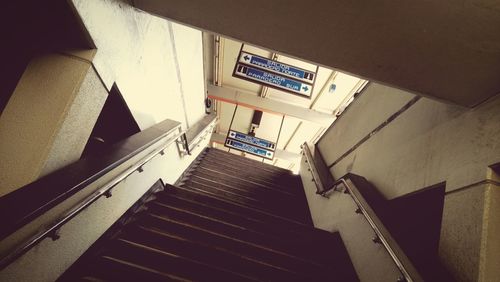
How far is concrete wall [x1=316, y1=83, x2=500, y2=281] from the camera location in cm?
166

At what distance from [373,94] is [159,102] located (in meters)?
3.10

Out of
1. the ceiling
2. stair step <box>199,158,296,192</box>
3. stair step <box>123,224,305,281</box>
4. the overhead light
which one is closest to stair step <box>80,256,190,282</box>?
stair step <box>123,224,305,281</box>

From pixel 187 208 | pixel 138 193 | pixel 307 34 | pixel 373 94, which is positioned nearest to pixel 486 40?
pixel 307 34

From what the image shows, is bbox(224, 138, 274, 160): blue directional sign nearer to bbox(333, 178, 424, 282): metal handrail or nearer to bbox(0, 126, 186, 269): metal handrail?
bbox(333, 178, 424, 282): metal handrail

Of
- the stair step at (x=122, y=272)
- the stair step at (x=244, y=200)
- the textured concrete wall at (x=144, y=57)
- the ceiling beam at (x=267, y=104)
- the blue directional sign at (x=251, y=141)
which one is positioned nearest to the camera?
the textured concrete wall at (x=144, y=57)

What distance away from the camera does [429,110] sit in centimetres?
251

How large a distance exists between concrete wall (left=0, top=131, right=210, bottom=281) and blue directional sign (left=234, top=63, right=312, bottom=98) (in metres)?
2.63

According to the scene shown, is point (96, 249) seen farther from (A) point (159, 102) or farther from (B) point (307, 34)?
(B) point (307, 34)

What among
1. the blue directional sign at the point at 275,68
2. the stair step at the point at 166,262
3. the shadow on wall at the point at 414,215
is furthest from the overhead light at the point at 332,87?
the stair step at the point at 166,262

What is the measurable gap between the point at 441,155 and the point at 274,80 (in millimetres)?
3316

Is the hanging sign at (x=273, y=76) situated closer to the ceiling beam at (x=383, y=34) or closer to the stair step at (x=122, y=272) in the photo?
the ceiling beam at (x=383, y=34)

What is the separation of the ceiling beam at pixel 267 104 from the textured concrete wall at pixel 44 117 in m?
7.04

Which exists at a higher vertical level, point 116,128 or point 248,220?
point 116,128

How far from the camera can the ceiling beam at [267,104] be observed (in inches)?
342
